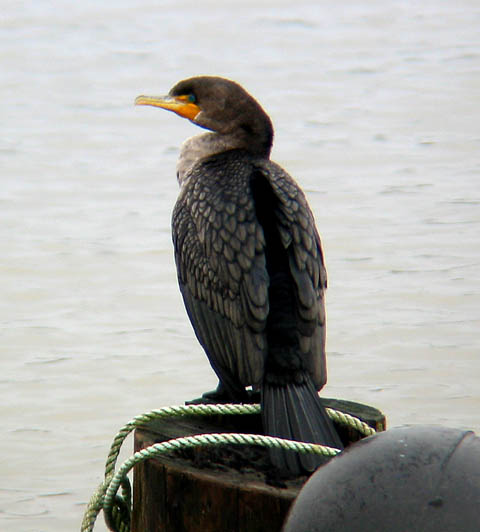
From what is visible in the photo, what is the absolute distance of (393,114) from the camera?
39.1 feet

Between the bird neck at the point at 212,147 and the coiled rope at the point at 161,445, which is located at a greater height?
the bird neck at the point at 212,147

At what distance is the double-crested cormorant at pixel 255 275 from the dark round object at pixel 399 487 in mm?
864

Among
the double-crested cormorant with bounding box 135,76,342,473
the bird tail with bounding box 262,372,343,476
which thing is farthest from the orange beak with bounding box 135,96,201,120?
the bird tail with bounding box 262,372,343,476

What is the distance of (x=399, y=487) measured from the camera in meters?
2.47

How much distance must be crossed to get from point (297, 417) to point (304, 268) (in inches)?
Result: 23.0

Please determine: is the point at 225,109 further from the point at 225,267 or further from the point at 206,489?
the point at 206,489

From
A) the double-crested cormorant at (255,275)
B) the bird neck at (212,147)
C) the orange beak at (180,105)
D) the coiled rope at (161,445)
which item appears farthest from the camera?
the orange beak at (180,105)

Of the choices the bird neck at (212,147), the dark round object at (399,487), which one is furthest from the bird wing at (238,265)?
the dark round object at (399,487)

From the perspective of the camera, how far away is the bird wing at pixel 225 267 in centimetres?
387

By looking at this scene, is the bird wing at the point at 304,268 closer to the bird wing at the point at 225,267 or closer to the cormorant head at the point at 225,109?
the bird wing at the point at 225,267

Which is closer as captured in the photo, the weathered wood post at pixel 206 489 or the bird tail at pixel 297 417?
the weathered wood post at pixel 206 489

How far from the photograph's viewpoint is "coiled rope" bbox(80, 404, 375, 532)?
3.14 m

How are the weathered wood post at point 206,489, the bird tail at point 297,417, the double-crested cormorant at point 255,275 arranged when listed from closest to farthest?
the weathered wood post at point 206,489, the bird tail at point 297,417, the double-crested cormorant at point 255,275

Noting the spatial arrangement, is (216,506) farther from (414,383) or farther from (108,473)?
(414,383)
